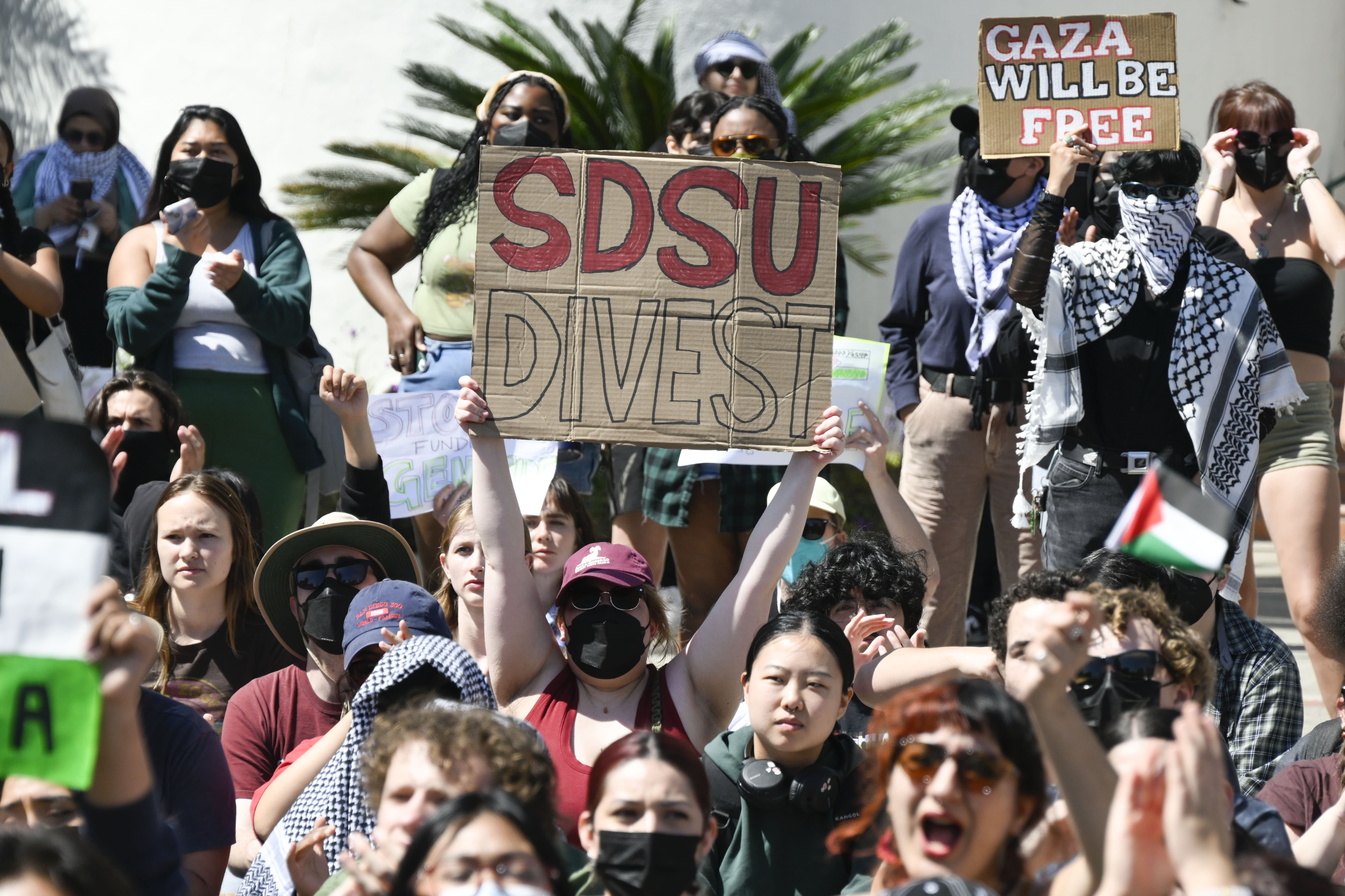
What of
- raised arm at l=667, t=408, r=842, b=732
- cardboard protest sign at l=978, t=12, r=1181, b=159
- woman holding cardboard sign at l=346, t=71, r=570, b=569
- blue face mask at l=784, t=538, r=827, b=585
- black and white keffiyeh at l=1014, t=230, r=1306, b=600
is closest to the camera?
raised arm at l=667, t=408, r=842, b=732

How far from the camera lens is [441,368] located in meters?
5.45

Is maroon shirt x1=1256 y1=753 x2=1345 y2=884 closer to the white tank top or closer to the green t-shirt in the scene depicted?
the green t-shirt

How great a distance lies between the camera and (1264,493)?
5125 millimetres

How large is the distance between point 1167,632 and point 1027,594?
0.37m

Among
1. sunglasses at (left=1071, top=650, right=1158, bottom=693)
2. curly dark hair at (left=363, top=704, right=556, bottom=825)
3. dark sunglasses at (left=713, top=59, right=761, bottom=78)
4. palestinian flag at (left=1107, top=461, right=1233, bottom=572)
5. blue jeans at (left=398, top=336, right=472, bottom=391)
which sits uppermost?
dark sunglasses at (left=713, top=59, right=761, bottom=78)

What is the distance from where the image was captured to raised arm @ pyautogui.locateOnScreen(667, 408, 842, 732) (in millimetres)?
3689

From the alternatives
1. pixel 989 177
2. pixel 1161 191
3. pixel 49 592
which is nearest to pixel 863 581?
pixel 1161 191

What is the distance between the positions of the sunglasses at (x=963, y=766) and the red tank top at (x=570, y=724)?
0.98m

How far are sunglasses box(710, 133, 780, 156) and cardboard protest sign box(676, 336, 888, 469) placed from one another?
0.79 meters

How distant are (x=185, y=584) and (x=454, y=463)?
1060 millimetres

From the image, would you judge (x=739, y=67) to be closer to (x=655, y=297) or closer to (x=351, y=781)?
(x=655, y=297)

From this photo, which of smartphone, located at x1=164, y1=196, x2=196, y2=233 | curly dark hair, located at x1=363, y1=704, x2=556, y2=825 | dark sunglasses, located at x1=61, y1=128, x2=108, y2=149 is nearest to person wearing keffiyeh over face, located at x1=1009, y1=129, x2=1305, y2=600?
curly dark hair, located at x1=363, y1=704, x2=556, y2=825

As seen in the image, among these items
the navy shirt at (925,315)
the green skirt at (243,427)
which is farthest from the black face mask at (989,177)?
the green skirt at (243,427)

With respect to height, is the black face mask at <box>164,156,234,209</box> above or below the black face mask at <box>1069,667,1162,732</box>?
above
